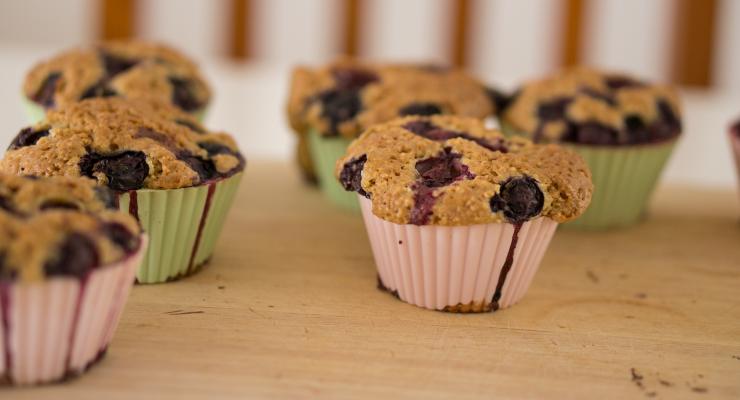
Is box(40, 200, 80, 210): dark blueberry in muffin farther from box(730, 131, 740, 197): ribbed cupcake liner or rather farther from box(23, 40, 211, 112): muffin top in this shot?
box(730, 131, 740, 197): ribbed cupcake liner

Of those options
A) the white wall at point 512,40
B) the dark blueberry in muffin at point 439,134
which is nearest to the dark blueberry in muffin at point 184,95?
the dark blueberry in muffin at point 439,134

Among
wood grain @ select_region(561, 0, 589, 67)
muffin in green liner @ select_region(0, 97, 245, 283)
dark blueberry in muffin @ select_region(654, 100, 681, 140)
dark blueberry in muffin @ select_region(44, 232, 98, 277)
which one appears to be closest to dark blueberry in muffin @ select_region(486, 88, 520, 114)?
dark blueberry in muffin @ select_region(654, 100, 681, 140)

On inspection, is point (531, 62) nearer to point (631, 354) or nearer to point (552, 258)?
point (552, 258)

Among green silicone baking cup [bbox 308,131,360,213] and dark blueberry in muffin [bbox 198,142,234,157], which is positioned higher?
dark blueberry in muffin [bbox 198,142,234,157]

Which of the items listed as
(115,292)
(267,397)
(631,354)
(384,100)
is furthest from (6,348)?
(384,100)

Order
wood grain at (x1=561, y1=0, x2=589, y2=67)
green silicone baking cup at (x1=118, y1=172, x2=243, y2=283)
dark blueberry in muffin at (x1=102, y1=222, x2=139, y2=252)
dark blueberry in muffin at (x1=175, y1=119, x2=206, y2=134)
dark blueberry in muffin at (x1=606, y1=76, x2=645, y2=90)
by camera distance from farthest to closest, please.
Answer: wood grain at (x1=561, y1=0, x2=589, y2=67) < dark blueberry in muffin at (x1=606, y1=76, x2=645, y2=90) < dark blueberry in muffin at (x1=175, y1=119, x2=206, y2=134) < green silicone baking cup at (x1=118, y1=172, x2=243, y2=283) < dark blueberry in muffin at (x1=102, y1=222, x2=139, y2=252)

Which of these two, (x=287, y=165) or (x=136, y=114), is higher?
(x=136, y=114)
